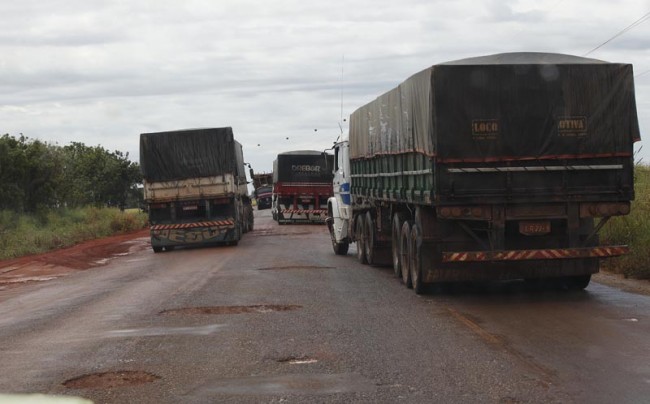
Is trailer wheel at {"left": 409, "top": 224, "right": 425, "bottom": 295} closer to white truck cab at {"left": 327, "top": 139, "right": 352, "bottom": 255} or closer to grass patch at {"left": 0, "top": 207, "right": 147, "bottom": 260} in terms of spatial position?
white truck cab at {"left": 327, "top": 139, "right": 352, "bottom": 255}

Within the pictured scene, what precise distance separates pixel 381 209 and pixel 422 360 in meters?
9.18

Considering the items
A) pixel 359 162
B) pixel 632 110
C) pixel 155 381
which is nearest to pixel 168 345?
pixel 155 381

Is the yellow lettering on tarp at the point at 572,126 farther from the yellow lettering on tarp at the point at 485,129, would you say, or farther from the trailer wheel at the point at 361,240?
the trailer wheel at the point at 361,240

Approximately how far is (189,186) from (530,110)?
52.0ft

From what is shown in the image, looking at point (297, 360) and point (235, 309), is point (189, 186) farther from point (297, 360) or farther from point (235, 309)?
point (297, 360)

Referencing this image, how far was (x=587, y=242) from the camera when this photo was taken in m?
12.5

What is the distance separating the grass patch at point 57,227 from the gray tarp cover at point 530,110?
55.8ft

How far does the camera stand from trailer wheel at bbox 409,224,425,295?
13.0 meters

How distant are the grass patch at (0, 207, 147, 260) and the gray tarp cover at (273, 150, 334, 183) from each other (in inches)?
296

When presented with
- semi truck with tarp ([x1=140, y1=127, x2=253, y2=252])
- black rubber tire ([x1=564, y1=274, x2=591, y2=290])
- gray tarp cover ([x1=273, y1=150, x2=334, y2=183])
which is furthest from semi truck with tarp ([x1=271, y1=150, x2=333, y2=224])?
black rubber tire ([x1=564, y1=274, x2=591, y2=290])

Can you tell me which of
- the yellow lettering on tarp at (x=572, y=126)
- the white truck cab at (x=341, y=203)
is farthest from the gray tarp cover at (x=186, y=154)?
the yellow lettering on tarp at (x=572, y=126)

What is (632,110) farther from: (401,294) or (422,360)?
(422,360)

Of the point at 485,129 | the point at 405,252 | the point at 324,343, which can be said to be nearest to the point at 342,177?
the point at 405,252

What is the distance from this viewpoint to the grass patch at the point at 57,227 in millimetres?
28083
